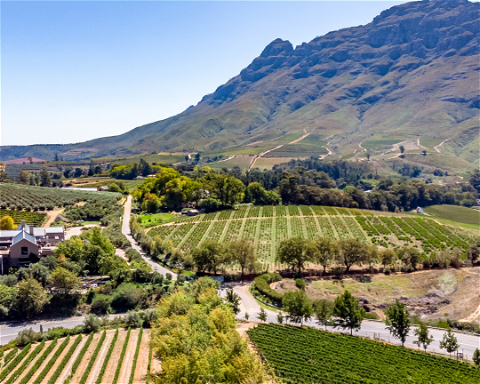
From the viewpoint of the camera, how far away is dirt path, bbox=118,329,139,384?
30.0m

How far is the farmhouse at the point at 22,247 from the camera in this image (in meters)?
52.1

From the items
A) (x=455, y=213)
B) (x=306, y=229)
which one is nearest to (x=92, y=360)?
(x=306, y=229)

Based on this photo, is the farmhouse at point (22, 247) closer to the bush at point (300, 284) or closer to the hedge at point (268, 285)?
the hedge at point (268, 285)

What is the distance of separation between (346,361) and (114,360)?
21.8m

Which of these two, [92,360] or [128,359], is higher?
[92,360]

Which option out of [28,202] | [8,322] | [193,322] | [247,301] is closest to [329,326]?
[247,301]

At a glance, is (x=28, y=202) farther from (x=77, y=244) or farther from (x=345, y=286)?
(x=345, y=286)

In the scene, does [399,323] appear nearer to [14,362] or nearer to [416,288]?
[416,288]

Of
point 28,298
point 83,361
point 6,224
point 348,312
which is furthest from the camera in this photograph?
point 6,224

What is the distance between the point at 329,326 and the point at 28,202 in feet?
250

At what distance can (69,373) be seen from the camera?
30.5m

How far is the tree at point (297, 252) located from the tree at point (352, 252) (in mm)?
5810

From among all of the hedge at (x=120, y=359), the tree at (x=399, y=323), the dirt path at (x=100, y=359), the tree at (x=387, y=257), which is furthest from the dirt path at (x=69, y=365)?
the tree at (x=387, y=257)

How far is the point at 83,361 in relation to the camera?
32531mm
